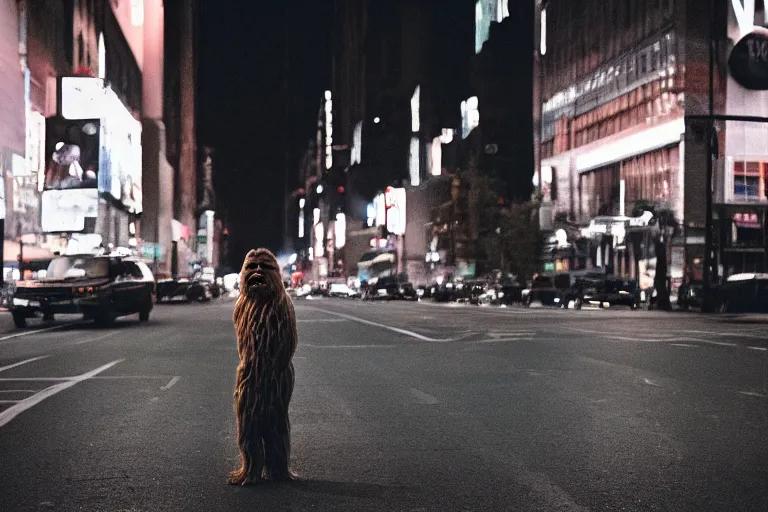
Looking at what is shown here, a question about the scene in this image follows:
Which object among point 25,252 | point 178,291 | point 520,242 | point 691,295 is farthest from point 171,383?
point 520,242

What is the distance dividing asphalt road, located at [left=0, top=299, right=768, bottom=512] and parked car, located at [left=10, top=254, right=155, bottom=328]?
7526mm

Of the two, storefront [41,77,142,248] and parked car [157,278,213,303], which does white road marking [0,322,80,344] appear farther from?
storefront [41,77,142,248]

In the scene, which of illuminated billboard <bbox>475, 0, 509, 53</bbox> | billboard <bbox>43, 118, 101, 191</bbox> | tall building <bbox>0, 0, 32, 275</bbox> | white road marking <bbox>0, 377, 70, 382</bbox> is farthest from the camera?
illuminated billboard <bbox>475, 0, 509, 53</bbox>

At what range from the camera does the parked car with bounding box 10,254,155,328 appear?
24.9 metres

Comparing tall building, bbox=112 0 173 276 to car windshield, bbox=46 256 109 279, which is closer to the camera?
car windshield, bbox=46 256 109 279

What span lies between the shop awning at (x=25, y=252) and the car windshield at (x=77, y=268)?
2899 centimetres

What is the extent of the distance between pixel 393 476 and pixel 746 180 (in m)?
52.8

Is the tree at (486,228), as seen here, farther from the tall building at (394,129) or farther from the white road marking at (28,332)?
the white road marking at (28,332)

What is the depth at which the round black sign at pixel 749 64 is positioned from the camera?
55.8 m

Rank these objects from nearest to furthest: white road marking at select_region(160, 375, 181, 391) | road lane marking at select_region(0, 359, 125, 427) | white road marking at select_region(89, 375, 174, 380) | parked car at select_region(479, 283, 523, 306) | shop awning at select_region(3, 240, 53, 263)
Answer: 1. road lane marking at select_region(0, 359, 125, 427)
2. white road marking at select_region(160, 375, 181, 391)
3. white road marking at select_region(89, 375, 174, 380)
4. parked car at select_region(479, 283, 523, 306)
5. shop awning at select_region(3, 240, 53, 263)

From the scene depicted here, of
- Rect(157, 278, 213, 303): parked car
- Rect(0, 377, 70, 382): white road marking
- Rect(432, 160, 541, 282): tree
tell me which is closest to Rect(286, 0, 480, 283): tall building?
Rect(432, 160, 541, 282): tree

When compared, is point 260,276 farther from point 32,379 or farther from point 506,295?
point 506,295

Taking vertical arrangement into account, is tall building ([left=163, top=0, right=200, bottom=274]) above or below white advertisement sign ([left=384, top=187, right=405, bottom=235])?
above

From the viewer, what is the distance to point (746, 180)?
181 ft
